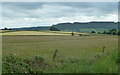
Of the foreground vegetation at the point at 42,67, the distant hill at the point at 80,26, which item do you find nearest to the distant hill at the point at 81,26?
the distant hill at the point at 80,26

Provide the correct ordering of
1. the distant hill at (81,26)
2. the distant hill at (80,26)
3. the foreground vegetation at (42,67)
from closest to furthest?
the foreground vegetation at (42,67) < the distant hill at (80,26) < the distant hill at (81,26)

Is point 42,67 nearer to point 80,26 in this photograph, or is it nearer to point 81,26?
point 80,26

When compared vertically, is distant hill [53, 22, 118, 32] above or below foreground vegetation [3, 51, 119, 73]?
above

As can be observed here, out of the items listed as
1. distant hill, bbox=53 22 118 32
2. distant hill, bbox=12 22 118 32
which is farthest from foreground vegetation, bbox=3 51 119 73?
distant hill, bbox=53 22 118 32

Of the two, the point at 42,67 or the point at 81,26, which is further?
the point at 81,26

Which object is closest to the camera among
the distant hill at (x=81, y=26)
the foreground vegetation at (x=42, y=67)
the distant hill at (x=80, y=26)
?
the foreground vegetation at (x=42, y=67)

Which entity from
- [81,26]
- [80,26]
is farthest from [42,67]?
[81,26]

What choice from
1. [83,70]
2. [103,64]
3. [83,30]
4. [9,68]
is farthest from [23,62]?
[83,30]

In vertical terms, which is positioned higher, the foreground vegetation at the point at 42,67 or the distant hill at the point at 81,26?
the distant hill at the point at 81,26

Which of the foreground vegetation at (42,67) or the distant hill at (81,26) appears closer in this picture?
the foreground vegetation at (42,67)

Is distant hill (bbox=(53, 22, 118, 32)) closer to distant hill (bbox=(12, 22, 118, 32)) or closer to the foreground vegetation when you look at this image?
distant hill (bbox=(12, 22, 118, 32))

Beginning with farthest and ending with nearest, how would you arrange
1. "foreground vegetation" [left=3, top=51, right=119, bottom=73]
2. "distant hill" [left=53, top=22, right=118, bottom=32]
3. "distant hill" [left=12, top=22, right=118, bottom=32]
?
"distant hill" [left=53, top=22, right=118, bottom=32], "distant hill" [left=12, top=22, right=118, bottom=32], "foreground vegetation" [left=3, top=51, right=119, bottom=73]

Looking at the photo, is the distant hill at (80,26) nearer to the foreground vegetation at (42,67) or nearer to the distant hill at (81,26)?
the distant hill at (81,26)

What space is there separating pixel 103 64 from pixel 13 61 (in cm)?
426
